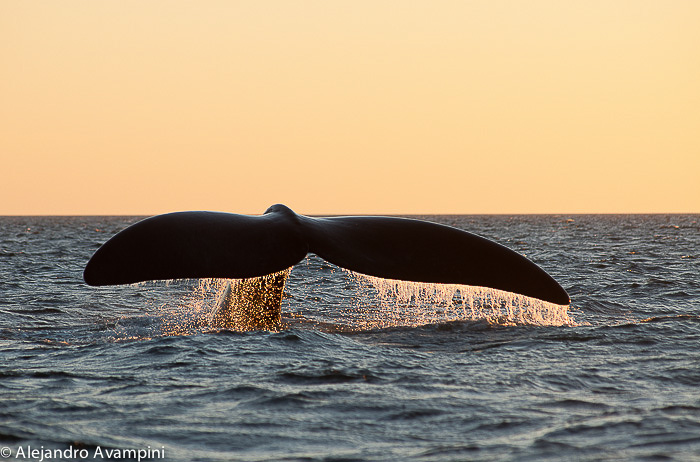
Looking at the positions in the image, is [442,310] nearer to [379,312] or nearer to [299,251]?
[379,312]

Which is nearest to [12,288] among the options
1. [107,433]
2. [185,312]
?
[185,312]

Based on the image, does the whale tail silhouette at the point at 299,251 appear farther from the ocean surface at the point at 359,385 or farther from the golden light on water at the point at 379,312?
the ocean surface at the point at 359,385

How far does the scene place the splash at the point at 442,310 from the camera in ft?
23.2

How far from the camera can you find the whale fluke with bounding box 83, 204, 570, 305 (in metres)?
5.96

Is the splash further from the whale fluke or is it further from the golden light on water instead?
the whale fluke

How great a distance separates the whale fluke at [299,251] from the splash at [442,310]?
0.50 feet

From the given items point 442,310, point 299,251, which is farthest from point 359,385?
point 442,310

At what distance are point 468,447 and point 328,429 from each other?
2.93ft

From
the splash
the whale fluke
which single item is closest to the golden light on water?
the splash

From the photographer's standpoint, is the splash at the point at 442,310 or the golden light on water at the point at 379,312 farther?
the golden light on water at the point at 379,312

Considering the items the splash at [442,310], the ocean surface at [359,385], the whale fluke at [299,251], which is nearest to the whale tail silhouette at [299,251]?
the whale fluke at [299,251]

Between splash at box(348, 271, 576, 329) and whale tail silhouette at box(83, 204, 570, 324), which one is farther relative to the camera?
splash at box(348, 271, 576, 329)

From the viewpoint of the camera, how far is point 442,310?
38.3 feet

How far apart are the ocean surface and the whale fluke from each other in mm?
275
